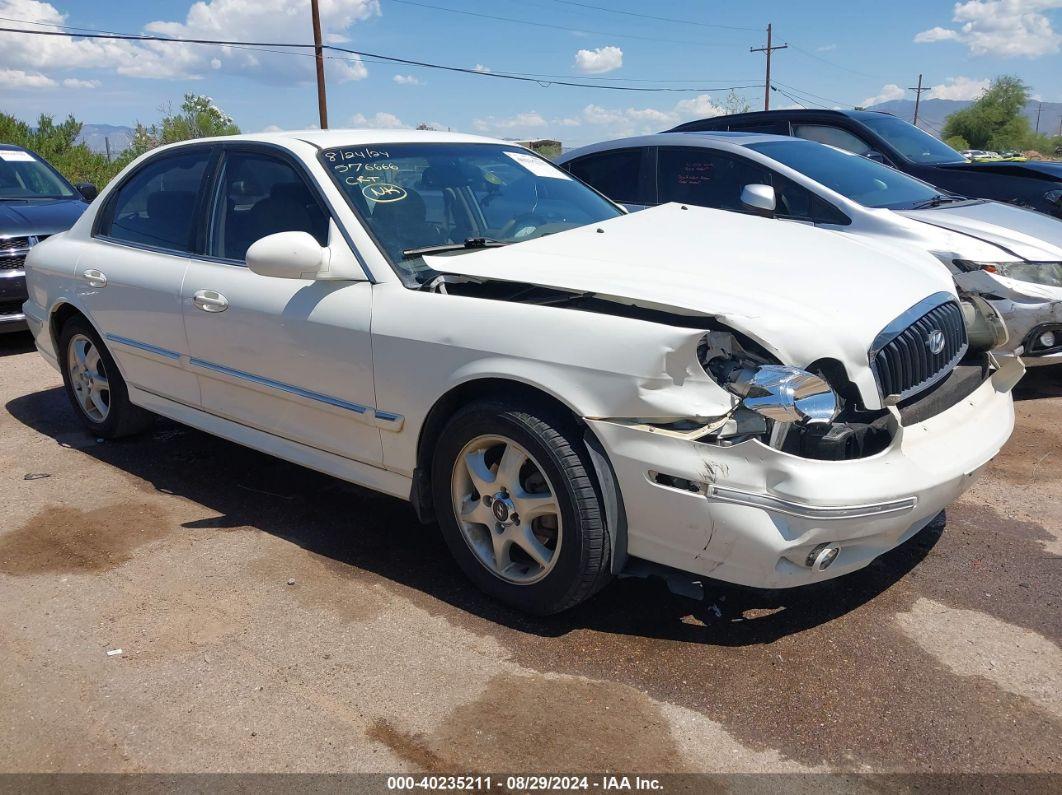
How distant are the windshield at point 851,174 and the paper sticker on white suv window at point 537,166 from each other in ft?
7.74

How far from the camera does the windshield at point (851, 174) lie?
20.6 ft

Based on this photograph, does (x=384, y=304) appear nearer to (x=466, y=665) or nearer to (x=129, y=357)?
(x=466, y=665)

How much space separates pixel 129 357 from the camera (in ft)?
15.7

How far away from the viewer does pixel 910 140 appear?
8305 mm

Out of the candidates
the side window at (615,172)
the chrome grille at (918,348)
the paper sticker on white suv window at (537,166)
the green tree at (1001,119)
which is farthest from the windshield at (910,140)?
the green tree at (1001,119)

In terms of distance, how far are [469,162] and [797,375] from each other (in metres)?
2.12

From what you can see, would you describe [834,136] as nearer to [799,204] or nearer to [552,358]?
[799,204]

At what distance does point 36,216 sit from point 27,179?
1.26 m

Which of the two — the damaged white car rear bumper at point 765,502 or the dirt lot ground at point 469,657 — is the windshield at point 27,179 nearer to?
the dirt lot ground at point 469,657

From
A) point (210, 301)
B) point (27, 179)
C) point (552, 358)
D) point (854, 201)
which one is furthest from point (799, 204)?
point (27, 179)

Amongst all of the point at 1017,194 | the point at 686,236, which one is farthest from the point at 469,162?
the point at 1017,194

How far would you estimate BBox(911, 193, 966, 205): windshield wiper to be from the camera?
20.7ft

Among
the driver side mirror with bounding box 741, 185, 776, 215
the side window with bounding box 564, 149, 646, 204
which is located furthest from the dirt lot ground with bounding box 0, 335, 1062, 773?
the side window with bounding box 564, 149, 646, 204

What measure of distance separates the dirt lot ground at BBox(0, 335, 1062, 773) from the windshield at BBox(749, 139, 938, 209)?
2.67m
